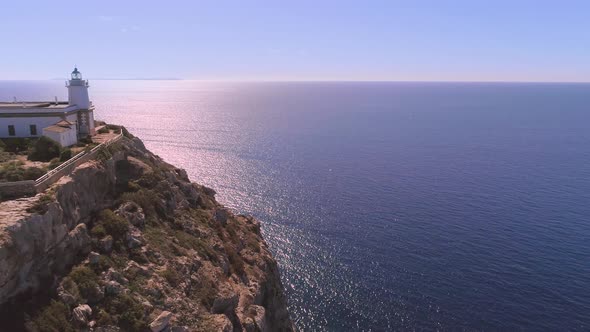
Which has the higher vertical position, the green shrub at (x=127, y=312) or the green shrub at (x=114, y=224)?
the green shrub at (x=114, y=224)

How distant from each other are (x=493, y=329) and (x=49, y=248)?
4896cm

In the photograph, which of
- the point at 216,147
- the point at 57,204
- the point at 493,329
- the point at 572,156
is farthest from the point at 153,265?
the point at 572,156

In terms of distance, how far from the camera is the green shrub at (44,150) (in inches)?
1507

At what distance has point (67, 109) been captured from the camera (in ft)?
157

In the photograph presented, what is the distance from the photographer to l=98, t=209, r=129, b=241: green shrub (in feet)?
109

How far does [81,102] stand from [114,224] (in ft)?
80.0

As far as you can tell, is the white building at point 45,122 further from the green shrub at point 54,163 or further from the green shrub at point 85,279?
the green shrub at point 85,279

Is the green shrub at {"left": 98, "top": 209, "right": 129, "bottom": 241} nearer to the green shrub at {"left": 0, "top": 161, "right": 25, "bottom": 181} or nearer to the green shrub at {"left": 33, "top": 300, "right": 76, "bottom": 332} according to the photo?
the green shrub at {"left": 0, "top": 161, "right": 25, "bottom": 181}

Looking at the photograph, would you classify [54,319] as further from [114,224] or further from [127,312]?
[114,224]

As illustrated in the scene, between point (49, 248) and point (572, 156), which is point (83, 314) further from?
point (572, 156)

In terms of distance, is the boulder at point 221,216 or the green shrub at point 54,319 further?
the boulder at point 221,216

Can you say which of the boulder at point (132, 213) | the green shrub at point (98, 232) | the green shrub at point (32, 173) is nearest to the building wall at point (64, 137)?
the green shrub at point (32, 173)

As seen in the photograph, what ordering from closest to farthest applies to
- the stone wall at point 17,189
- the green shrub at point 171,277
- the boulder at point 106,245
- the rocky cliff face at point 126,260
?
the rocky cliff face at point 126,260
the stone wall at point 17,189
the boulder at point 106,245
the green shrub at point 171,277

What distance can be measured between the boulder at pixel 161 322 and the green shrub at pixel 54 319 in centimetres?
498
